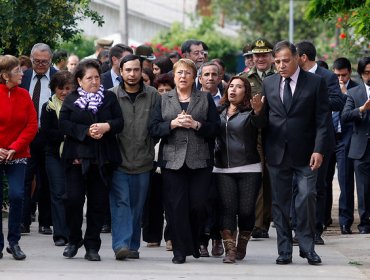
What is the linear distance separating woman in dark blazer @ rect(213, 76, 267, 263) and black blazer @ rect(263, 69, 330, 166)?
0.56 ft

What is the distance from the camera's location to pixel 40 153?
14.7 meters

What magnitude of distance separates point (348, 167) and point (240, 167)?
166 inches

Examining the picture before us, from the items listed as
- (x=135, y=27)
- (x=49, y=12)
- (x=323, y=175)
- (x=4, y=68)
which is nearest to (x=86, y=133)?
(x=4, y=68)

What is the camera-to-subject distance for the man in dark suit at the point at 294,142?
1243 cm

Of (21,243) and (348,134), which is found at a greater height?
(348,134)

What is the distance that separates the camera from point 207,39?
5050cm

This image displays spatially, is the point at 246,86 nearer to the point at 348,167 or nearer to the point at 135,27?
the point at 348,167

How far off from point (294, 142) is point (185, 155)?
1092mm

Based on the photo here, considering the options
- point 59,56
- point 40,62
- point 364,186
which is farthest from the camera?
point 59,56

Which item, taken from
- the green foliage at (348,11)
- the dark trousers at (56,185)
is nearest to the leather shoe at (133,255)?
the dark trousers at (56,185)

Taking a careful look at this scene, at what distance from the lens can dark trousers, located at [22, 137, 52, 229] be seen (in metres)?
14.7

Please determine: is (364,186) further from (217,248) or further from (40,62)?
(40,62)

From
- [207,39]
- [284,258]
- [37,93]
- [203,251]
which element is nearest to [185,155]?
[203,251]

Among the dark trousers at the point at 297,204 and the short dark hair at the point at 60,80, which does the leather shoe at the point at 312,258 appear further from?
the short dark hair at the point at 60,80
